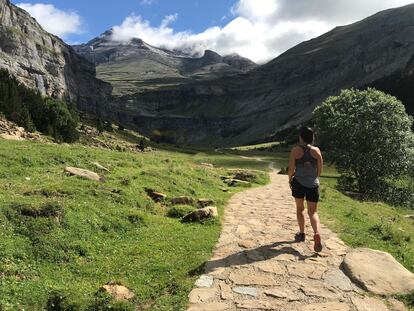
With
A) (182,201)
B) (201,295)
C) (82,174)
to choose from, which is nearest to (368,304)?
(201,295)

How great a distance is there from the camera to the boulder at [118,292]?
9.41 meters

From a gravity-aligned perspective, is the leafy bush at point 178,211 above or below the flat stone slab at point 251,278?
above

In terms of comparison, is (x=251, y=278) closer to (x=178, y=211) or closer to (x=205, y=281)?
(x=205, y=281)

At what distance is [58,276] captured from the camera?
10.4m

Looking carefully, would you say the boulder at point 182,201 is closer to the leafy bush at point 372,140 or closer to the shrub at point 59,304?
the shrub at point 59,304

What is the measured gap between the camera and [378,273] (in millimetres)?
10977

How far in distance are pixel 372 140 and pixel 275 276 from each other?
3544 centimetres

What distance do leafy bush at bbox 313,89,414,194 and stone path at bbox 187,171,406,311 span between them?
28957mm

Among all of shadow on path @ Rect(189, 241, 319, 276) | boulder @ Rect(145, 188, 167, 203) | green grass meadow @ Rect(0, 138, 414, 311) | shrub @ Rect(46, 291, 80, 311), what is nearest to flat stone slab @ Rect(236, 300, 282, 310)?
green grass meadow @ Rect(0, 138, 414, 311)

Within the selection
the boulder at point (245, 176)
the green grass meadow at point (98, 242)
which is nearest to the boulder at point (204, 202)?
the green grass meadow at point (98, 242)

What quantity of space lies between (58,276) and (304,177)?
7.56 metres

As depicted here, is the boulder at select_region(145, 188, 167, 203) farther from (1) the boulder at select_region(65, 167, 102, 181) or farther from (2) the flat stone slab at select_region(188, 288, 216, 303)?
(2) the flat stone slab at select_region(188, 288, 216, 303)

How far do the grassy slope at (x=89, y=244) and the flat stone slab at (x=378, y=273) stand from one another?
4051 millimetres

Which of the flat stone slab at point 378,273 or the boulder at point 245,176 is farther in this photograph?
the boulder at point 245,176
